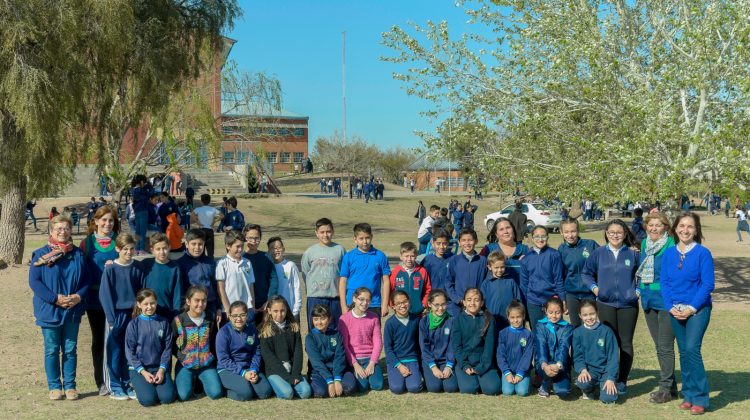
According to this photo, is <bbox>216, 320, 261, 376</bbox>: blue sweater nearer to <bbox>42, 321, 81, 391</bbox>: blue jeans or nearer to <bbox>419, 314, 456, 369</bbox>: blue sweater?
<bbox>42, 321, 81, 391</bbox>: blue jeans

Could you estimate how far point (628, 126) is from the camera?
1452 centimetres

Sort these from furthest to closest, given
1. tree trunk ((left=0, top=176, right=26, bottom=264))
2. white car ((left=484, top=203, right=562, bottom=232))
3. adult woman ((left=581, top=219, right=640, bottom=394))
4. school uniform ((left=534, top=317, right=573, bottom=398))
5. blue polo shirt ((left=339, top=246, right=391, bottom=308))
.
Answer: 1. white car ((left=484, top=203, right=562, bottom=232))
2. tree trunk ((left=0, top=176, right=26, bottom=264))
3. blue polo shirt ((left=339, top=246, right=391, bottom=308))
4. adult woman ((left=581, top=219, right=640, bottom=394))
5. school uniform ((left=534, top=317, right=573, bottom=398))

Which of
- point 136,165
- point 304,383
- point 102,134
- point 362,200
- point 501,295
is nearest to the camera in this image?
point 304,383

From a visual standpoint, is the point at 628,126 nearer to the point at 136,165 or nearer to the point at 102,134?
the point at 102,134

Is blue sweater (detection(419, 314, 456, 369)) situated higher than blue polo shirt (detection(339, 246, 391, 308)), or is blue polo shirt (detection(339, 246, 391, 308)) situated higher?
blue polo shirt (detection(339, 246, 391, 308))

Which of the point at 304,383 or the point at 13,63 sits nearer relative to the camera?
the point at 304,383

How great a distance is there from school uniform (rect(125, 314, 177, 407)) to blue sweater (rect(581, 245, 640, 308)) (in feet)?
13.4

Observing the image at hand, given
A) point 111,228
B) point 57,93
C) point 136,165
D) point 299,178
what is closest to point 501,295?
point 111,228

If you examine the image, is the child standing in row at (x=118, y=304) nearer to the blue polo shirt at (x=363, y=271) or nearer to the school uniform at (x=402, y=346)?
the blue polo shirt at (x=363, y=271)

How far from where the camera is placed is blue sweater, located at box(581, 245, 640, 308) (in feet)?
25.2

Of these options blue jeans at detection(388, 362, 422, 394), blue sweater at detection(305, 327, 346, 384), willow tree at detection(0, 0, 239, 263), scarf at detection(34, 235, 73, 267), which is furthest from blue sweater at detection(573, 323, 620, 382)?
willow tree at detection(0, 0, 239, 263)

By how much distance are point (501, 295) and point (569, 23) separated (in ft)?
26.9

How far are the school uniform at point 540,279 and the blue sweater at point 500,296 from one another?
14cm

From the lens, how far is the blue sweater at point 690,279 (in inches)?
270
